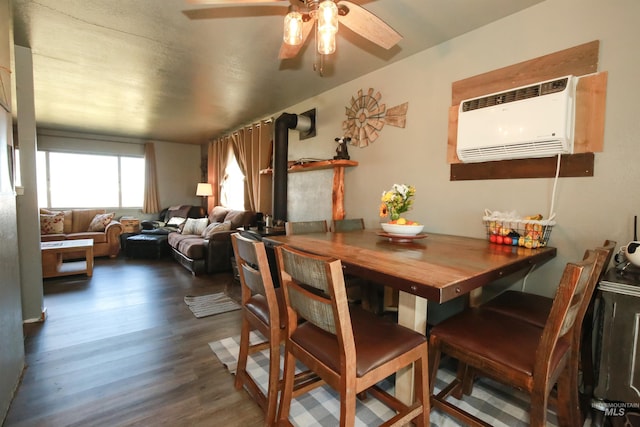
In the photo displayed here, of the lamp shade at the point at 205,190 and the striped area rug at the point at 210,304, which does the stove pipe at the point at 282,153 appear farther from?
the lamp shade at the point at 205,190

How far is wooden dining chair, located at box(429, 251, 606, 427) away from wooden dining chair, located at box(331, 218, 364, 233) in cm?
120

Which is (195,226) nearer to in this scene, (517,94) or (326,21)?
(326,21)

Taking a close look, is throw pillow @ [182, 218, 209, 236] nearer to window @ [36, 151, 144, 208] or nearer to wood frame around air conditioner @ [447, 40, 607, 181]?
window @ [36, 151, 144, 208]

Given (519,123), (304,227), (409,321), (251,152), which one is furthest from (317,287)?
(251,152)

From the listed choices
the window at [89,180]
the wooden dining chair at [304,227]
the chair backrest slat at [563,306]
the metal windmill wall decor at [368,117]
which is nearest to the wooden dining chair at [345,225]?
the wooden dining chair at [304,227]

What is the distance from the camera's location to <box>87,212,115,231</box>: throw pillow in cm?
515

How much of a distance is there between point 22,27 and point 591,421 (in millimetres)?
4233

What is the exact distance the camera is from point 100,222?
17.0 ft

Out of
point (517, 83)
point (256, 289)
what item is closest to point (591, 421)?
point (256, 289)

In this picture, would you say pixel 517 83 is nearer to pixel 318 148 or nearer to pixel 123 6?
pixel 318 148

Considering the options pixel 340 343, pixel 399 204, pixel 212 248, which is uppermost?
pixel 399 204

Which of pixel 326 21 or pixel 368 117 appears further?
pixel 368 117

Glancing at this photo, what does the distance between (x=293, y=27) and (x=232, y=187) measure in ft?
15.1

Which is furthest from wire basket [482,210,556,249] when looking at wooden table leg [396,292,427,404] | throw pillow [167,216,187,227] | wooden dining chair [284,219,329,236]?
throw pillow [167,216,187,227]
